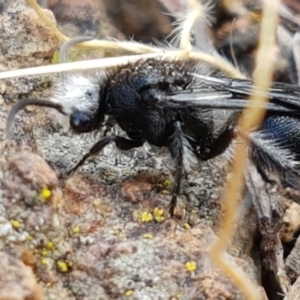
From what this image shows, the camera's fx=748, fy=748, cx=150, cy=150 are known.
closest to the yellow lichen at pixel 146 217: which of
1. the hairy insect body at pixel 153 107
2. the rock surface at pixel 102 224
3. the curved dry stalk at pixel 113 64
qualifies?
the rock surface at pixel 102 224

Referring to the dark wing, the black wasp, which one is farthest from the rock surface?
the dark wing

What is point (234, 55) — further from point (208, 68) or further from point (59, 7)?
point (59, 7)

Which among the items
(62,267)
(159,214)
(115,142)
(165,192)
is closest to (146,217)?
(159,214)

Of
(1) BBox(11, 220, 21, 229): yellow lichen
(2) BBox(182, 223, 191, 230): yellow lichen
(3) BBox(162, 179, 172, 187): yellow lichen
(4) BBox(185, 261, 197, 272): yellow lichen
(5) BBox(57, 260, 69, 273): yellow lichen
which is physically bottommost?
(4) BBox(185, 261, 197, 272): yellow lichen

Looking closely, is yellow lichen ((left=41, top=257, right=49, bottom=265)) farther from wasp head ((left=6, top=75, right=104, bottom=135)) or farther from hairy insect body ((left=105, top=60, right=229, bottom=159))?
hairy insect body ((left=105, top=60, right=229, bottom=159))

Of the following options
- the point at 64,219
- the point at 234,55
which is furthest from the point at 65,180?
the point at 234,55
